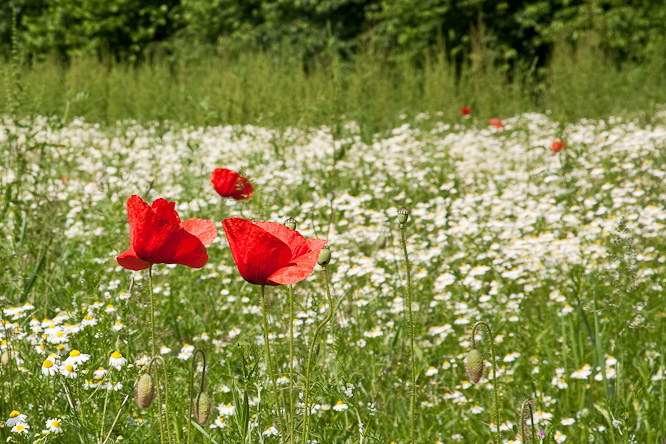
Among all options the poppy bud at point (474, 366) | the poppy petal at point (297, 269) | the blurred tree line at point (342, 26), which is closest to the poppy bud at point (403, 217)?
the poppy petal at point (297, 269)

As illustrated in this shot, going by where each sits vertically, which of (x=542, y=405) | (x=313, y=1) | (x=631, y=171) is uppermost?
(x=313, y=1)

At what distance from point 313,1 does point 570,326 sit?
36.9 ft

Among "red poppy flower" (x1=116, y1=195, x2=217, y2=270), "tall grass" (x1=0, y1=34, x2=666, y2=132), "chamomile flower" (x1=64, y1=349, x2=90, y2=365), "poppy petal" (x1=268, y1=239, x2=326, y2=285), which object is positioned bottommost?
"chamomile flower" (x1=64, y1=349, x2=90, y2=365)

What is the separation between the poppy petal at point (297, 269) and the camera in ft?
3.69

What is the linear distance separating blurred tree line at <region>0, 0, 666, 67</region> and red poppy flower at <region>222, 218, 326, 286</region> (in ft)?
25.0

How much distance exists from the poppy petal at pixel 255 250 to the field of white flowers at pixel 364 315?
9cm

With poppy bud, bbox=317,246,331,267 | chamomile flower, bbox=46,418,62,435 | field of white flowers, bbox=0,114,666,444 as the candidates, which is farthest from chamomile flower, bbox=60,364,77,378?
poppy bud, bbox=317,246,331,267

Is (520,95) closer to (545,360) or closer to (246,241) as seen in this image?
(545,360)

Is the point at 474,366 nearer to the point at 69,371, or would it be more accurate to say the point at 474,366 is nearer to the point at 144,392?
the point at 144,392

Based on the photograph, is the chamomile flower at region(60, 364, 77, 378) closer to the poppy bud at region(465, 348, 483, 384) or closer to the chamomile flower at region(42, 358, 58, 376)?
the chamomile flower at region(42, 358, 58, 376)

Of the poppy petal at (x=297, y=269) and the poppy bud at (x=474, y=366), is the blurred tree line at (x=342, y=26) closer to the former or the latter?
the poppy bud at (x=474, y=366)

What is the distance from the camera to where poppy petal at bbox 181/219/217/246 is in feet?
4.24

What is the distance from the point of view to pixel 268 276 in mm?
1161

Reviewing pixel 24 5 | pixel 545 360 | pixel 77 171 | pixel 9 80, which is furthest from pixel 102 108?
pixel 24 5
